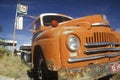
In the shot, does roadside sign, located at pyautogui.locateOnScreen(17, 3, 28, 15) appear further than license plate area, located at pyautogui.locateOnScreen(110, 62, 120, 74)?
Yes

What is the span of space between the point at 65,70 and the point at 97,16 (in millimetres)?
1890

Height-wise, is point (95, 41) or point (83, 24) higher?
point (83, 24)

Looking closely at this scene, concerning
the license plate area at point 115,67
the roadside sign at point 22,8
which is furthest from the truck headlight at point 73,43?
the roadside sign at point 22,8

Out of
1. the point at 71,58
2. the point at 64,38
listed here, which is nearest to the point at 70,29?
the point at 64,38

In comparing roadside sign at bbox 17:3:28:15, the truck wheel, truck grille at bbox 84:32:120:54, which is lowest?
the truck wheel

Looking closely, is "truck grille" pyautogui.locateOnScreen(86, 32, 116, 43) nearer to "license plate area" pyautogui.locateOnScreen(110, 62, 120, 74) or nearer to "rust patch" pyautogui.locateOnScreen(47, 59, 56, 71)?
"license plate area" pyautogui.locateOnScreen(110, 62, 120, 74)

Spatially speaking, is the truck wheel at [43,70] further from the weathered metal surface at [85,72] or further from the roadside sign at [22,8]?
the roadside sign at [22,8]

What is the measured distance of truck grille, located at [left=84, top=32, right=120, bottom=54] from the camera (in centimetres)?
451

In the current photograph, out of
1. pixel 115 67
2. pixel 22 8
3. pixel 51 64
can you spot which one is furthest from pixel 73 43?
pixel 22 8

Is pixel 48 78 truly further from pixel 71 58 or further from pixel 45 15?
pixel 45 15

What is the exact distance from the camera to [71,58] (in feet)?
14.1

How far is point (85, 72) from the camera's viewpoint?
429 centimetres

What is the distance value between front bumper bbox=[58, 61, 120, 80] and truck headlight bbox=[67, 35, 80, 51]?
1.29 ft

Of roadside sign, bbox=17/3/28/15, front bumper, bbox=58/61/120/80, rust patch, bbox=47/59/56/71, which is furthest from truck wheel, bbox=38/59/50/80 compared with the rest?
roadside sign, bbox=17/3/28/15
